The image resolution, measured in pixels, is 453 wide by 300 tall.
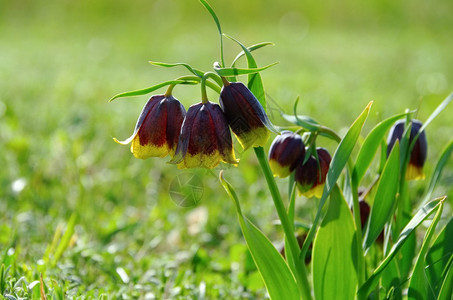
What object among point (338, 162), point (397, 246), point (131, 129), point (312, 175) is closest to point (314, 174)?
point (312, 175)

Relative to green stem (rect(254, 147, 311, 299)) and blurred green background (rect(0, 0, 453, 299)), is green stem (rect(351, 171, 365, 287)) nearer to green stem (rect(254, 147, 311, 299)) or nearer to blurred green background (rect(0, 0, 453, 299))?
green stem (rect(254, 147, 311, 299))

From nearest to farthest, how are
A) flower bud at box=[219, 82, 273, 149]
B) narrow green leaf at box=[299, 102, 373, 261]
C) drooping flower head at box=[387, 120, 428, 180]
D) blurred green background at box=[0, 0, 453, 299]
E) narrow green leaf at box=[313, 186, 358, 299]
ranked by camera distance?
flower bud at box=[219, 82, 273, 149] → narrow green leaf at box=[299, 102, 373, 261] → narrow green leaf at box=[313, 186, 358, 299] → drooping flower head at box=[387, 120, 428, 180] → blurred green background at box=[0, 0, 453, 299]

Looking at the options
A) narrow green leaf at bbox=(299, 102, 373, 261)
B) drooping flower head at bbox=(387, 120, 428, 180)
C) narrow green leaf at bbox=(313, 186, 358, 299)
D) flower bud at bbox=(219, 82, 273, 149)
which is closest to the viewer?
flower bud at bbox=(219, 82, 273, 149)

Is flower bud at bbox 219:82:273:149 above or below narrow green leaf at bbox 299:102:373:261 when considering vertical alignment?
above

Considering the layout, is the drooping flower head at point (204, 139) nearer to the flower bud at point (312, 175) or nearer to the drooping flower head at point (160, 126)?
the drooping flower head at point (160, 126)

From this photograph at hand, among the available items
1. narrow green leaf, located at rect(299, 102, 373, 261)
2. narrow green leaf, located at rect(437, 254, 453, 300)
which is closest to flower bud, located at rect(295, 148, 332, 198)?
narrow green leaf, located at rect(299, 102, 373, 261)

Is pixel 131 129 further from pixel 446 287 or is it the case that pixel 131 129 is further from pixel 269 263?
pixel 446 287

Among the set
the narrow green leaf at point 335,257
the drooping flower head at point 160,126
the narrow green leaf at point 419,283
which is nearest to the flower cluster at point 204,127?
the drooping flower head at point 160,126
